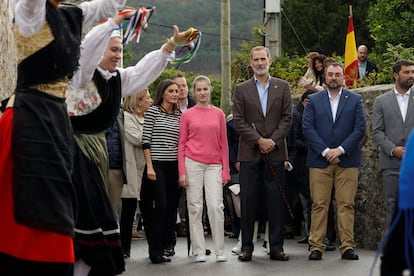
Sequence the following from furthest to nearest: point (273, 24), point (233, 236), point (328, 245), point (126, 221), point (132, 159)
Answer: point (273, 24), point (233, 236), point (328, 245), point (132, 159), point (126, 221)

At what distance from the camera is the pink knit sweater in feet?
39.1

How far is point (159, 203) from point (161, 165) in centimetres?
42

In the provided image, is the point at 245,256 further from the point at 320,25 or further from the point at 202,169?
the point at 320,25

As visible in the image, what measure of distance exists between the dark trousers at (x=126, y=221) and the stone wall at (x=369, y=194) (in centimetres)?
279

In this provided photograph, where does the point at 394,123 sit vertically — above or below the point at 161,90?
below

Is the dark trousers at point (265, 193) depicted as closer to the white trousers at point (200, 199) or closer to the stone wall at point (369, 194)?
the white trousers at point (200, 199)

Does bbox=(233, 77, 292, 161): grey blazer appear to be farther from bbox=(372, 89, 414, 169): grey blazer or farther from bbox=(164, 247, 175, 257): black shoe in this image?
bbox=(164, 247, 175, 257): black shoe

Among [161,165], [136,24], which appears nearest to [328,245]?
[161,165]

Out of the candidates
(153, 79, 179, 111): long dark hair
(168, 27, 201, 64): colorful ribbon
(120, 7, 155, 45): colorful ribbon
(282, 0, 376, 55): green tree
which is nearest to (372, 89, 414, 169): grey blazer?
(153, 79, 179, 111): long dark hair

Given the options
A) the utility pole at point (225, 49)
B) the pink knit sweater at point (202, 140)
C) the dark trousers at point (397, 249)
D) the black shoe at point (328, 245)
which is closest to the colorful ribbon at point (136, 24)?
the dark trousers at point (397, 249)

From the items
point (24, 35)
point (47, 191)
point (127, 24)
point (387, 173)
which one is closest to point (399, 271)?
point (47, 191)

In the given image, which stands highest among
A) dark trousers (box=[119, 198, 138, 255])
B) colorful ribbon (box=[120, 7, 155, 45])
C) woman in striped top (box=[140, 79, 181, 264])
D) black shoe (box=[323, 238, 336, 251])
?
colorful ribbon (box=[120, 7, 155, 45])

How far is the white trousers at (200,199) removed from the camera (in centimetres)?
1181

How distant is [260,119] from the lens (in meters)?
12.0
